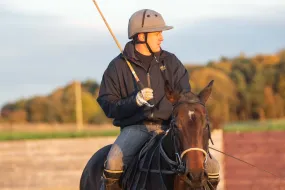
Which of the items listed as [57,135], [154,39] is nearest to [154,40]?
[154,39]

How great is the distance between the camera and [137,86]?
25.2 feet

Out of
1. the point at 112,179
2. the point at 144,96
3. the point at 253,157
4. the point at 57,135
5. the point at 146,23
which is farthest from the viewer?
the point at 57,135

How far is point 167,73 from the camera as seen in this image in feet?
25.6

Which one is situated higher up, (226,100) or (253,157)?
(253,157)

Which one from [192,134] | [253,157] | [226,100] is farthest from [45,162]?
[226,100]

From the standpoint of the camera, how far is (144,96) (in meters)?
6.86

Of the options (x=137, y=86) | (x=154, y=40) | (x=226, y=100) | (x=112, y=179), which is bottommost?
(x=226, y=100)

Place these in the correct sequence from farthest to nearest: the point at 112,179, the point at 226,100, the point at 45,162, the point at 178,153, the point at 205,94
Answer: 1. the point at 226,100
2. the point at 45,162
3. the point at 112,179
4. the point at 205,94
5. the point at 178,153

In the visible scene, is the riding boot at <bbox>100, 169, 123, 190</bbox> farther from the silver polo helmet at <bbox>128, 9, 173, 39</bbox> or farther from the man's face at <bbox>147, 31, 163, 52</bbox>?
the silver polo helmet at <bbox>128, 9, 173, 39</bbox>

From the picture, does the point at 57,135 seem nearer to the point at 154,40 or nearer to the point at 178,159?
the point at 154,40

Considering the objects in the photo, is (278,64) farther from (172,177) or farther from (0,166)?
(172,177)

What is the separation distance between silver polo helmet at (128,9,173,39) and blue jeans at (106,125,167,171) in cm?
96

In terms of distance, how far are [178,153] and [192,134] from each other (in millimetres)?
259

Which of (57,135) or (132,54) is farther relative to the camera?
(57,135)
